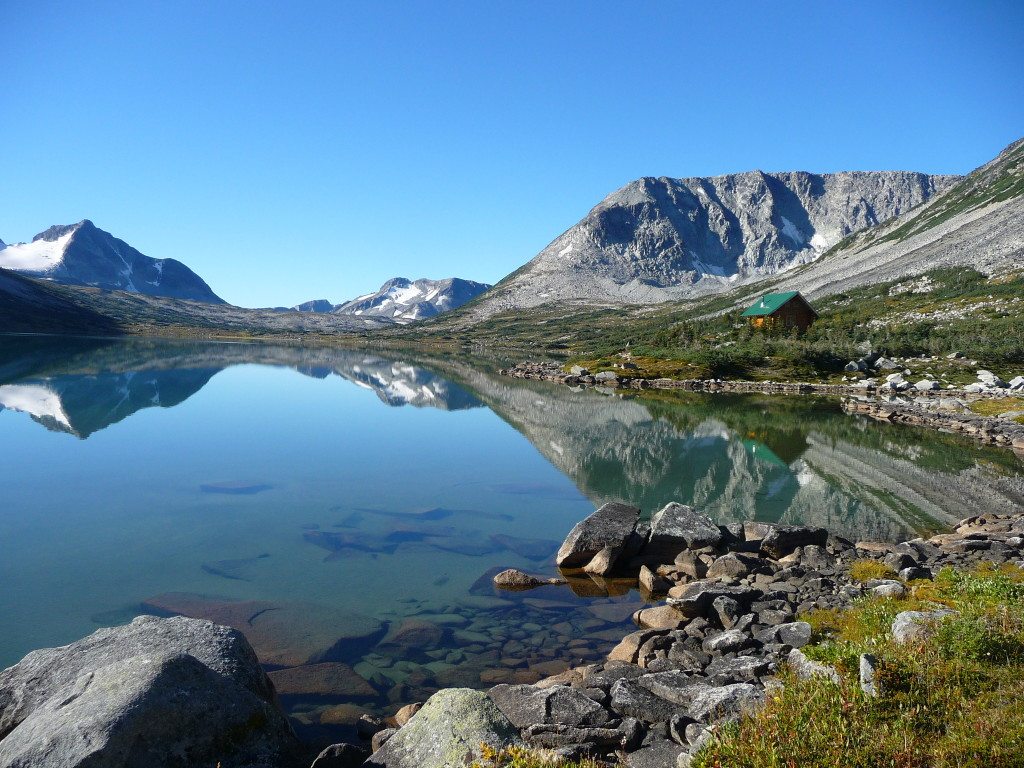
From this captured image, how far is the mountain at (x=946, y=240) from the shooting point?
376ft

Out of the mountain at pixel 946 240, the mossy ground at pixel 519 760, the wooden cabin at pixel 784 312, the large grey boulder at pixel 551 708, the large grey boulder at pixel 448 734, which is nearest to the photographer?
the mossy ground at pixel 519 760

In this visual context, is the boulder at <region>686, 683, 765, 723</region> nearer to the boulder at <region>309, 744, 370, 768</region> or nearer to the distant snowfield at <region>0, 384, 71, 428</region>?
the boulder at <region>309, 744, 370, 768</region>

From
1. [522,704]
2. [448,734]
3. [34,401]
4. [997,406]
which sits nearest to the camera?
[448,734]

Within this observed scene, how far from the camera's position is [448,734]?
22.9 ft

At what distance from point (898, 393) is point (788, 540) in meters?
53.3

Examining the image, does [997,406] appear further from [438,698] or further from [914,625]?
[438,698]

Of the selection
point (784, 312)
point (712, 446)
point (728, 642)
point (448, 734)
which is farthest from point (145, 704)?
point (784, 312)

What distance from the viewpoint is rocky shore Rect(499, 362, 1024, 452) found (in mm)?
42156

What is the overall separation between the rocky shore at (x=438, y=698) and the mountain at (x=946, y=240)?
120m

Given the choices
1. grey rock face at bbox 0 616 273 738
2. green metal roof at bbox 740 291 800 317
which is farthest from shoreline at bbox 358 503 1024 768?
green metal roof at bbox 740 291 800 317

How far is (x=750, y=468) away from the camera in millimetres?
32562

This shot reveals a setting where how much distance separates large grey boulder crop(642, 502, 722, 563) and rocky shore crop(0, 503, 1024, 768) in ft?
13.9

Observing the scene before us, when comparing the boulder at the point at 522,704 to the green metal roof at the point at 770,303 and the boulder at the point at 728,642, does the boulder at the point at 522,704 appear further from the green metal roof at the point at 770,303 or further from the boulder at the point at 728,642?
the green metal roof at the point at 770,303

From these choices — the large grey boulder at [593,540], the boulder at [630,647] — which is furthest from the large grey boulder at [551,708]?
the large grey boulder at [593,540]
